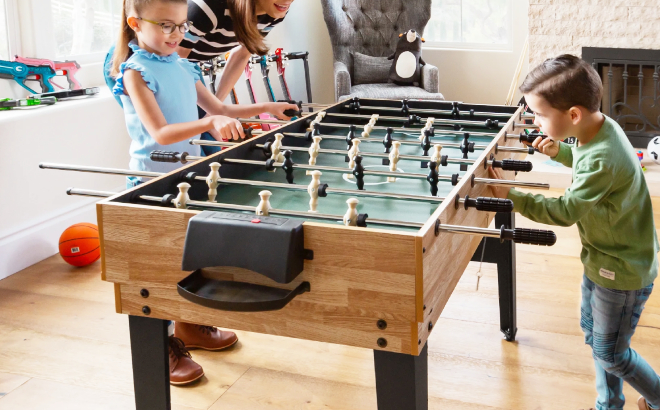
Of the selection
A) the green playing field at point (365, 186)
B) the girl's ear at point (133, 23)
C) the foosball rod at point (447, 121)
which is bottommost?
the green playing field at point (365, 186)

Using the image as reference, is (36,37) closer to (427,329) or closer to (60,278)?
(60,278)

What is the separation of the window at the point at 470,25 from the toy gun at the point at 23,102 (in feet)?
12.1

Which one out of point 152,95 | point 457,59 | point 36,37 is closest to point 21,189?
point 36,37

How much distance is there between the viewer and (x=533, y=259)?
10.7 ft

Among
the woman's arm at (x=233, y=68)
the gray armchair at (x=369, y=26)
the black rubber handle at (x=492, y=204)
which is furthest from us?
the gray armchair at (x=369, y=26)

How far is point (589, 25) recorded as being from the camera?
4.85m

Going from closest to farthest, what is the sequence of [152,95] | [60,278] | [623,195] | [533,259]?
[623,195], [152,95], [60,278], [533,259]

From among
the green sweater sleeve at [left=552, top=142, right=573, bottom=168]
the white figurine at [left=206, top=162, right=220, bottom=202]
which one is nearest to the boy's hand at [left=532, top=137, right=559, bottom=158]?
the green sweater sleeve at [left=552, top=142, right=573, bottom=168]

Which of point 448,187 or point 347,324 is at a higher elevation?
point 448,187

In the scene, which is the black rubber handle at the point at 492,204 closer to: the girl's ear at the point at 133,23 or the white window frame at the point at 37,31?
the girl's ear at the point at 133,23

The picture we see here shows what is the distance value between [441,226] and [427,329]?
201 millimetres

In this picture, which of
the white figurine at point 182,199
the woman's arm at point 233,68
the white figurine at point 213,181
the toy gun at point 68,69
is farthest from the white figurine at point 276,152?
the toy gun at point 68,69

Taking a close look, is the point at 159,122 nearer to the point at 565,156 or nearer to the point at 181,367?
the point at 181,367

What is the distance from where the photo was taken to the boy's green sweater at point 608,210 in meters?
1.64
